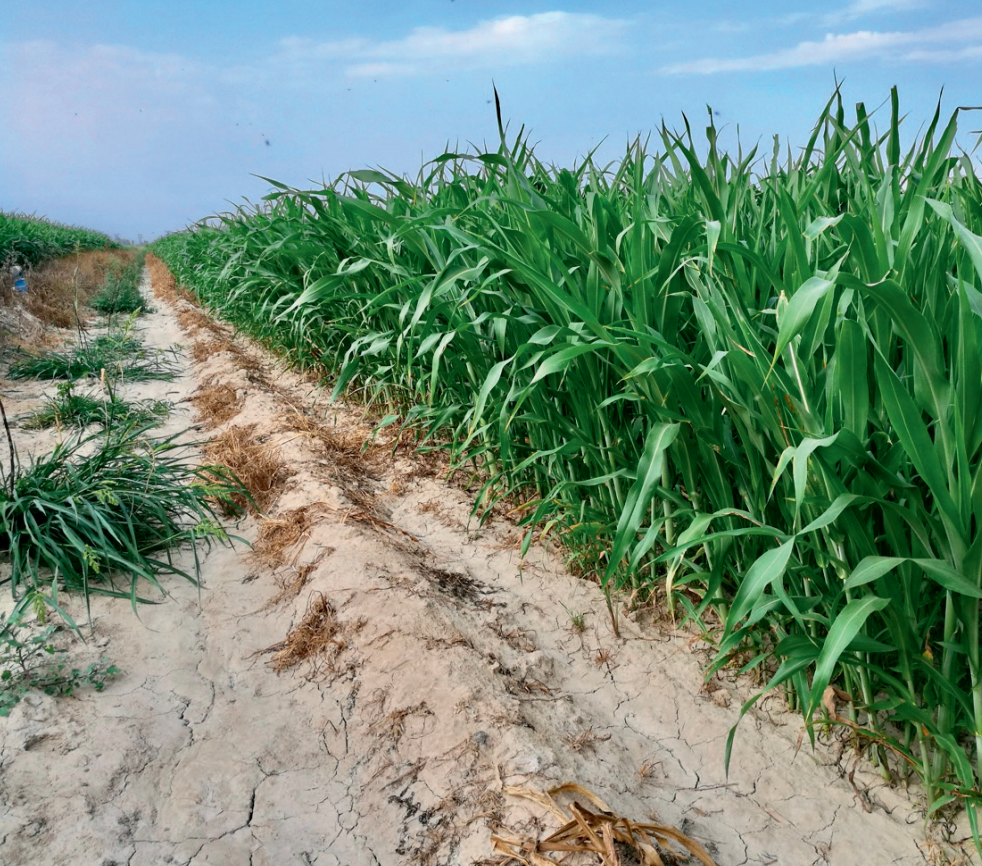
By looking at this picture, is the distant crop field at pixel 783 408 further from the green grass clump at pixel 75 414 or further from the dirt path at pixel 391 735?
the green grass clump at pixel 75 414

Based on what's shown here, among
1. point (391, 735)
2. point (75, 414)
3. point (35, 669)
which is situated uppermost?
point (75, 414)

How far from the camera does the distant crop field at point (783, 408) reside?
3.84 feet

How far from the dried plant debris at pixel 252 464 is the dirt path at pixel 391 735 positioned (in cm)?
51

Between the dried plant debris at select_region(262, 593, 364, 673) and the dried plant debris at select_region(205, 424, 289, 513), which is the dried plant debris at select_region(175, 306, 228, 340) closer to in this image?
the dried plant debris at select_region(205, 424, 289, 513)

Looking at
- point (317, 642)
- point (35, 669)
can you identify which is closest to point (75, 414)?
point (35, 669)

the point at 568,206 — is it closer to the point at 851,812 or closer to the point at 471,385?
the point at 471,385

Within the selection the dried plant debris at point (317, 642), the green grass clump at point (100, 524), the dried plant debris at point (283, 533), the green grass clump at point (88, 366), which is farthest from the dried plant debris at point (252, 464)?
the green grass clump at point (88, 366)

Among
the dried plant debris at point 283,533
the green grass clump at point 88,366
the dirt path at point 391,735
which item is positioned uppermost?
the green grass clump at point 88,366

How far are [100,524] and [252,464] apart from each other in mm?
889

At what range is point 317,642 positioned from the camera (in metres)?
2.00

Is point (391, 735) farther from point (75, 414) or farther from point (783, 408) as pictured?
point (75, 414)

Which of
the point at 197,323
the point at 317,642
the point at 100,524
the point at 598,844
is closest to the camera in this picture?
the point at 598,844

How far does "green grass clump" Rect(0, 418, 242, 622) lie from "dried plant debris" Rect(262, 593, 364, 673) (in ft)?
1.23

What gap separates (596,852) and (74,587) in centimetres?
171
